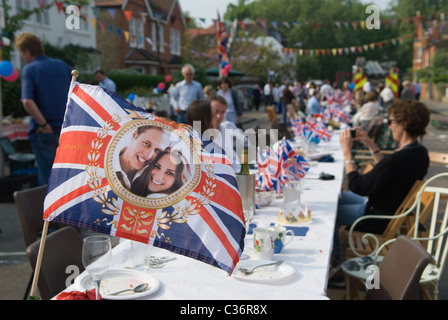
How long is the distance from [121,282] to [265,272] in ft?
2.16

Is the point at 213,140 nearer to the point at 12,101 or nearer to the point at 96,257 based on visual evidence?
the point at 96,257

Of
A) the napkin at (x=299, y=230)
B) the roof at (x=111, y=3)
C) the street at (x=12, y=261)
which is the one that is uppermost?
the roof at (x=111, y=3)

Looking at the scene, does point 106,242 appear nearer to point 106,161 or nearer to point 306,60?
point 106,161

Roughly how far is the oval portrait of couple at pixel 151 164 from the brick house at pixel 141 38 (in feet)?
84.6

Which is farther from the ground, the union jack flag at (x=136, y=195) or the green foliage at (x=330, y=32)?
the green foliage at (x=330, y=32)

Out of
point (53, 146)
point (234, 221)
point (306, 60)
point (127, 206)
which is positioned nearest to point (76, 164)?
point (127, 206)

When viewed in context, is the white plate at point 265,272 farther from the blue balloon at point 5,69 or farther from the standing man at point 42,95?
the blue balloon at point 5,69

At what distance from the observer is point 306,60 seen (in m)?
68.9

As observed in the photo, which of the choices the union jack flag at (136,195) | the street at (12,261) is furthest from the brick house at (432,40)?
the union jack flag at (136,195)

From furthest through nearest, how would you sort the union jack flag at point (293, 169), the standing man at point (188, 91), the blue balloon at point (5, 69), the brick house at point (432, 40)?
the brick house at point (432, 40) → the standing man at point (188, 91) → the blue balloon at point (5, 69) → the union jack flag at point (293, 169)

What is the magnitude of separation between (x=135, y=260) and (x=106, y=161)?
0.65 metres

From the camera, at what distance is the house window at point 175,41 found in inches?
1620

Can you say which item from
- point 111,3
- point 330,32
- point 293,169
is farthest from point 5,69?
point 330,32

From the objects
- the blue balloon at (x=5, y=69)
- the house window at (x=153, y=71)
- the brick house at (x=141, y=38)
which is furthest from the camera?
the house window at (x=153, y=71)
